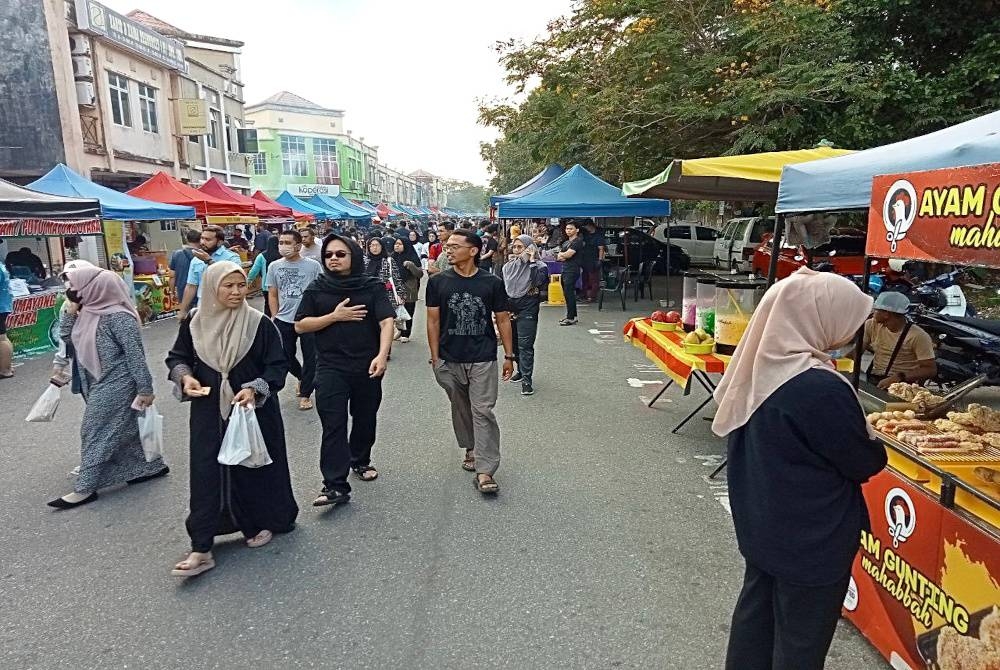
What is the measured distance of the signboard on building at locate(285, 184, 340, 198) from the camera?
173 feet

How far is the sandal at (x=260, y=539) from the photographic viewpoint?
11.9 ft

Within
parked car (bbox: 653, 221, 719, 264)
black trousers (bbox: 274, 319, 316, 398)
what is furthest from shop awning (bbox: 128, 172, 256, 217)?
parked car (bbox: 653, 221, 719, 264)

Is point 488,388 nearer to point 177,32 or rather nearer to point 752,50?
point 752,50

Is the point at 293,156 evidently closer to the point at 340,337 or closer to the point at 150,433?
the point at 150,433

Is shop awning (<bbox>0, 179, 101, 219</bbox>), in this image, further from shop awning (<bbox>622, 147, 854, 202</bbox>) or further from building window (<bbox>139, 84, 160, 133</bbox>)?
building window (<bbox>139, 84, 160, 133</bbox>)

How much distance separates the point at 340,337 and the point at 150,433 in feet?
5.61

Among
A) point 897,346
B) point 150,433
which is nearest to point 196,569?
point 150,433

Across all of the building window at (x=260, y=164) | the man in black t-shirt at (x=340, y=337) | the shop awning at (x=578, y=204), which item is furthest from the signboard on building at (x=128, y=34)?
the building window at (x=260, y=164)

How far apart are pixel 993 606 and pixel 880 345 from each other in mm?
2970

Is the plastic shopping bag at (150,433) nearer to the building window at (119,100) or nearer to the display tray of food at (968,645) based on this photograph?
the display tray of food at (968,645)

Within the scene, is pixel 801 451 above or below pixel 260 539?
above

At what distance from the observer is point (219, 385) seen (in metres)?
3.40

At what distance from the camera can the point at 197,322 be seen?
11.1ft

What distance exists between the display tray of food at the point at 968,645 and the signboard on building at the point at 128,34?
864 inches
